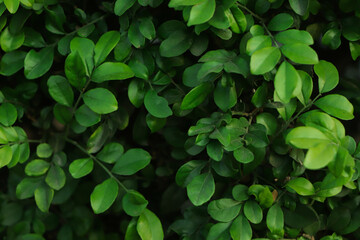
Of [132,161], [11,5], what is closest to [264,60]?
[132,161]

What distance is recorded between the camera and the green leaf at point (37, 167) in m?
1.04

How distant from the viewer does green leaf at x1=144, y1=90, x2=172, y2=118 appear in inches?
36.3

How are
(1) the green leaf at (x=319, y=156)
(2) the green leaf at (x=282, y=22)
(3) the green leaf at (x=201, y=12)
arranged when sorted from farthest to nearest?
(2) the green leaf at (x=282, y=22), (3) the green leaf at (x=201, y=12), (1) the green leaf at (x=319, y=156)

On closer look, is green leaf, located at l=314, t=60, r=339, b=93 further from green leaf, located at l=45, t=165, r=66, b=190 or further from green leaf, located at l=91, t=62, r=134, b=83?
green leaf, located at l=45, t=165, r=66, b=190

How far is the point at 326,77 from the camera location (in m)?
0.92

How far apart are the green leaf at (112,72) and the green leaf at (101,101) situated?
3cm

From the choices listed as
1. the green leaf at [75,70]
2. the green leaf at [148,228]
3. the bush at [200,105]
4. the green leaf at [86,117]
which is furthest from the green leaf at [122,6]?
the green leaf at [148,228]

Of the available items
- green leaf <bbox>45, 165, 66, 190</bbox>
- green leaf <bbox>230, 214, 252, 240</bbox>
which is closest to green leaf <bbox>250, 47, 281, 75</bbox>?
green leaf <bbox>230, 214, 252, 240</bbox>

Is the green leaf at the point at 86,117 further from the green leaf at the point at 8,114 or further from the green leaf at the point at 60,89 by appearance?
the green leaf at the point at 8,114

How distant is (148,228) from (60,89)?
1.16 ft

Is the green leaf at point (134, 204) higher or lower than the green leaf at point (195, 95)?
lower

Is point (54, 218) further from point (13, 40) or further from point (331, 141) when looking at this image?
point (331, 141)

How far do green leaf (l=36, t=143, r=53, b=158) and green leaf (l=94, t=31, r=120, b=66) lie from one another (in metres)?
0.28

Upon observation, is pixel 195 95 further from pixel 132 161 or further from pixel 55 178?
pixel 55 178
